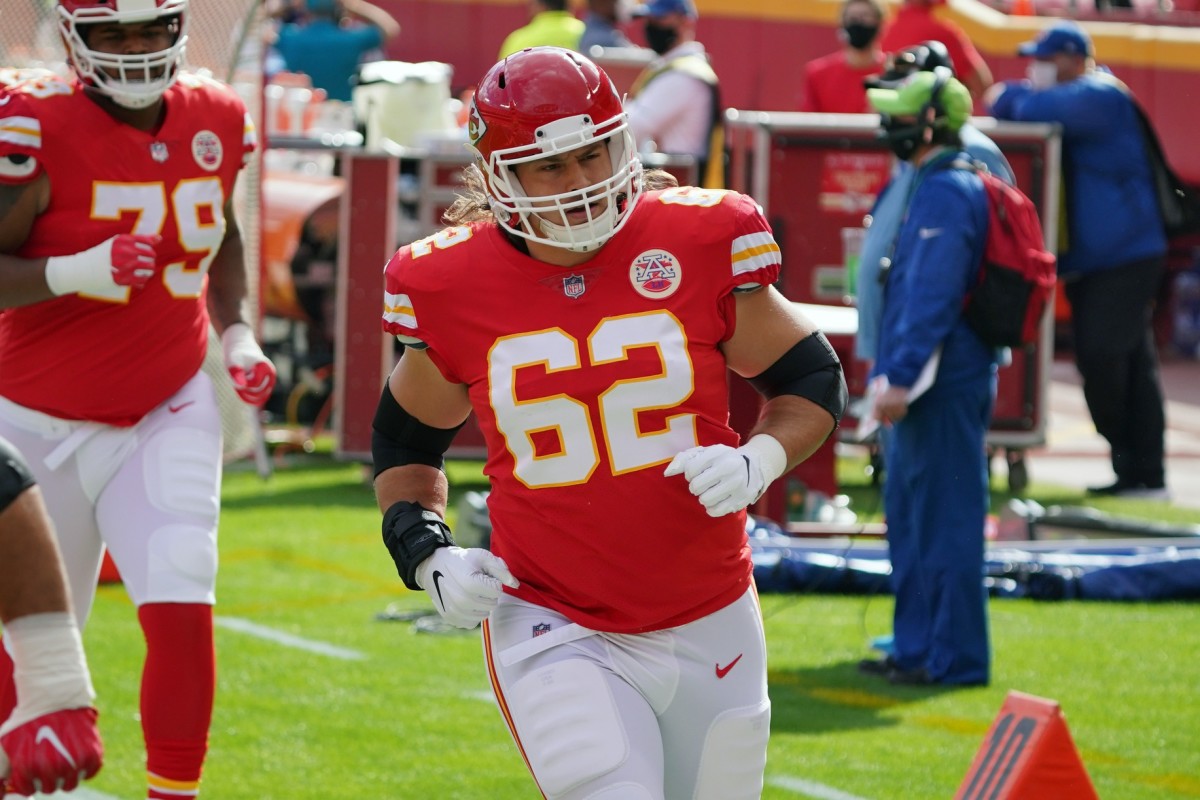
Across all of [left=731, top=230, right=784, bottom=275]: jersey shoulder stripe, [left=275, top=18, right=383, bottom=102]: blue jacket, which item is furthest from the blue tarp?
[left=275, top=18, right=383, bottom=102]: blue jacket

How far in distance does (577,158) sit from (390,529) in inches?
29.8

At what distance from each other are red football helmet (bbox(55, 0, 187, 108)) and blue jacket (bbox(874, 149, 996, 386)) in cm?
264

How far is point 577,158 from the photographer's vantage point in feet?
11.1

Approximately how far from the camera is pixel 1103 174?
10.5 metres

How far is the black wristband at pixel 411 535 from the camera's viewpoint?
3.48 m

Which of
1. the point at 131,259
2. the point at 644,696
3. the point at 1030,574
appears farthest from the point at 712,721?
the point at 1030,574

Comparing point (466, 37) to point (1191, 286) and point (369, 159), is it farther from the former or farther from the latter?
point (369, 159)

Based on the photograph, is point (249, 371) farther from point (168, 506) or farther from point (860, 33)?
point (860, 33)

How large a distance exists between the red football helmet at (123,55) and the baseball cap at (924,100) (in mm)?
2709

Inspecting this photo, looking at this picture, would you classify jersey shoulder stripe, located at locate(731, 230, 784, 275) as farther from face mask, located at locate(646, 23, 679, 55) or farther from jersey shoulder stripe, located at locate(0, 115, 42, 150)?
face mask, located at locate(646, 23, 679, 55)

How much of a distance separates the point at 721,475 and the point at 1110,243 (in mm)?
7674

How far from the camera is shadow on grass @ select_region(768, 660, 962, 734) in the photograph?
6.20 meters

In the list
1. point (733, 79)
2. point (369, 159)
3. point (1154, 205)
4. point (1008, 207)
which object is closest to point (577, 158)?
point (1008, 207)

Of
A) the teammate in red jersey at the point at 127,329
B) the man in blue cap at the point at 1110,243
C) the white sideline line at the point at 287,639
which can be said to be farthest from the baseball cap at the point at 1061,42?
the teammate in red jersey at the point at 127,329
